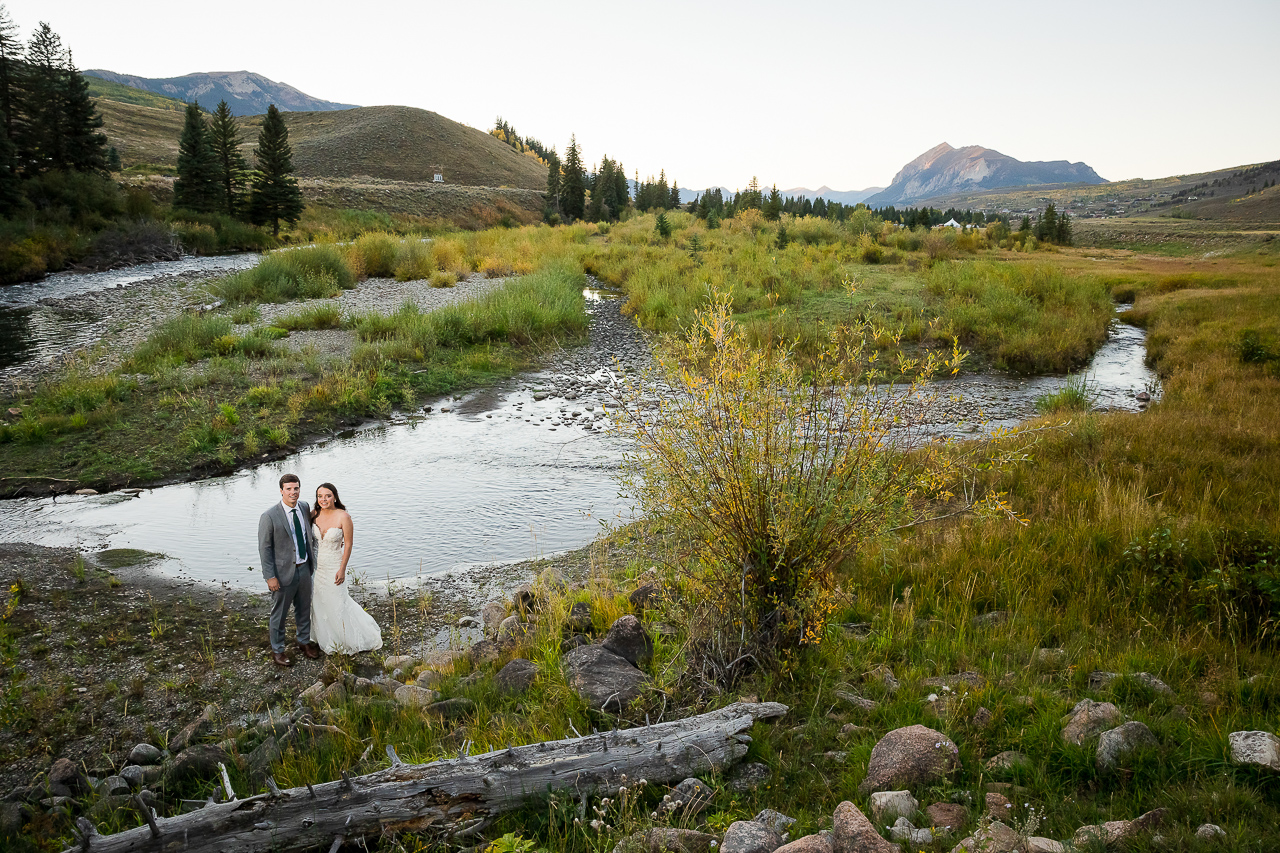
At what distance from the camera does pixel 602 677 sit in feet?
12.9

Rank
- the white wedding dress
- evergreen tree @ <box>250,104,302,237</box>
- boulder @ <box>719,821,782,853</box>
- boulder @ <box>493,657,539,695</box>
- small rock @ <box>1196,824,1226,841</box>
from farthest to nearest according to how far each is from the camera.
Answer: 1. evergreen tree @ <box>250,104,302,237</box>
2. the white wedding dress
3. boulder @ <box>493,657,539,695</box>
4. boulder @ <box>719,821,782,853</box>
5. small rock @ <box>1196,824,1226,841</box>

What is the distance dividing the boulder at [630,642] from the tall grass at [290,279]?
18.6m

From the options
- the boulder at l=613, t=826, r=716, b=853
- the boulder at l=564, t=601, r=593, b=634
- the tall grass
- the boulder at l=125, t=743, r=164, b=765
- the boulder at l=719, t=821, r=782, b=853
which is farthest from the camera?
the tall grass

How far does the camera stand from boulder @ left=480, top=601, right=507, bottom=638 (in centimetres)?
548

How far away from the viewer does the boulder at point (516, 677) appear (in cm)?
423

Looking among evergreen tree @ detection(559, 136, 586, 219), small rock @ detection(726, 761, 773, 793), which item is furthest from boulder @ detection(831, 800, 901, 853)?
evergreen tree @ detection(559, 136, 586, 219)

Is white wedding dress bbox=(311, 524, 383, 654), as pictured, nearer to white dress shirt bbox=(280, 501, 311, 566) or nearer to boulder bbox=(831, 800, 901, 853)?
white dress shirt bbox=(280, 501, 311, 566)

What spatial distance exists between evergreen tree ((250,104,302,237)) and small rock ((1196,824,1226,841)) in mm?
46259

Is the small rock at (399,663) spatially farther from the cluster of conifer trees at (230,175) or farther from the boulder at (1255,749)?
the cluster of conifer trees at (230,175)

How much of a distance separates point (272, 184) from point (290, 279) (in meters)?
24.6

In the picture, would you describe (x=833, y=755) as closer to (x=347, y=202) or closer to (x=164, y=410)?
(x=164, y=410)

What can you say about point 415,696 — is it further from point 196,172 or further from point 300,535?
point 196,172

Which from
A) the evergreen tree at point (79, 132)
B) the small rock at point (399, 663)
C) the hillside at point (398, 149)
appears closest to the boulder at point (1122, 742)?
the small rock at point (399, 663)

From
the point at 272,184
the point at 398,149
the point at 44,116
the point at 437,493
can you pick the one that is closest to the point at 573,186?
the point at 398,149
